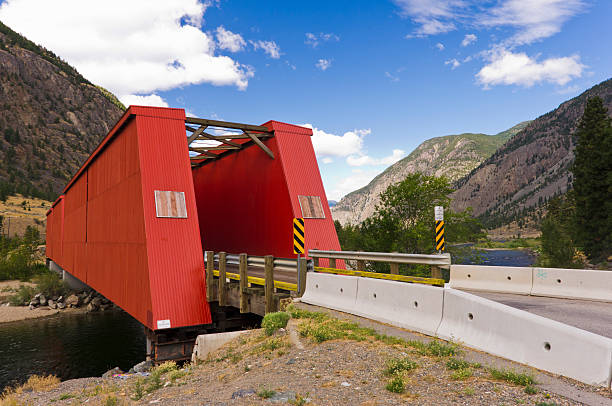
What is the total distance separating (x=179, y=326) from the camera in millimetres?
13914

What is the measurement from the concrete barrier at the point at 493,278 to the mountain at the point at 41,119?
12616 cm

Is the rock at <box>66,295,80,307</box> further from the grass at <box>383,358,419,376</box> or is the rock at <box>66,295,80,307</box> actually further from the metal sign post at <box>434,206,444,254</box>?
the grass at <box>383,358,419,376</box>

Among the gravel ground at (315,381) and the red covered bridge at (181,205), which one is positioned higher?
the red covered bridge at (181,205)

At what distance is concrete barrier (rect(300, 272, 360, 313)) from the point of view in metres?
9.54

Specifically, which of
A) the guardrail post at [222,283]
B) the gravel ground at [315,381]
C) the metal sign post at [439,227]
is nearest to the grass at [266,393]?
the gravel ground at [315,381]

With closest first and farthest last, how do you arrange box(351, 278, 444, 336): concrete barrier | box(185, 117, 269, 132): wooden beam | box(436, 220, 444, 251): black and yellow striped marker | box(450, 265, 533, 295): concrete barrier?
box(351, 278, 444, 336): concrete barrier
box(450, 265, 533, 295): concrete barrier
box(436, 220, 444, 251): black and yellow striped marker
box(185, 117, 269, 132): wooden beam

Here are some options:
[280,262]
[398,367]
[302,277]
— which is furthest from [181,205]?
[398,367]

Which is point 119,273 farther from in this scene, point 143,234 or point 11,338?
point 11,338

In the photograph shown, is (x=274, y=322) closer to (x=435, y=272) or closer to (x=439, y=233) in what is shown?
(x=435, y=272)

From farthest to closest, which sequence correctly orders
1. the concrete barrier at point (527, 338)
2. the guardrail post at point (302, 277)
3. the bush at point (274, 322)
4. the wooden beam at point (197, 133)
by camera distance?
the wooden beam at point (197, 133) < the guardrail post at point (302, 277) < the bush at point (274, 322) < the concrete barrier at point (527, 338)

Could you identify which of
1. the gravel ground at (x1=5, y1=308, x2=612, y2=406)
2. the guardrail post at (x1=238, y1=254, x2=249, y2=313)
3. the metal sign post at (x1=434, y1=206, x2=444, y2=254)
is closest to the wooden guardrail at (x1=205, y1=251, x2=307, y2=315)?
the guardrail post at (x1=238, y1=254, x2=249, y2=313)

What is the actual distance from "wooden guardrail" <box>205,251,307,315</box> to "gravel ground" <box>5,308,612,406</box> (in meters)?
2.14

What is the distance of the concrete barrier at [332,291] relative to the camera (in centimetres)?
954

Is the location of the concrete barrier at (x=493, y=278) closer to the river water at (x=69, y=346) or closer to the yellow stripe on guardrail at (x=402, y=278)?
the yellow stripe on guardrail at (x=402, y=278)
